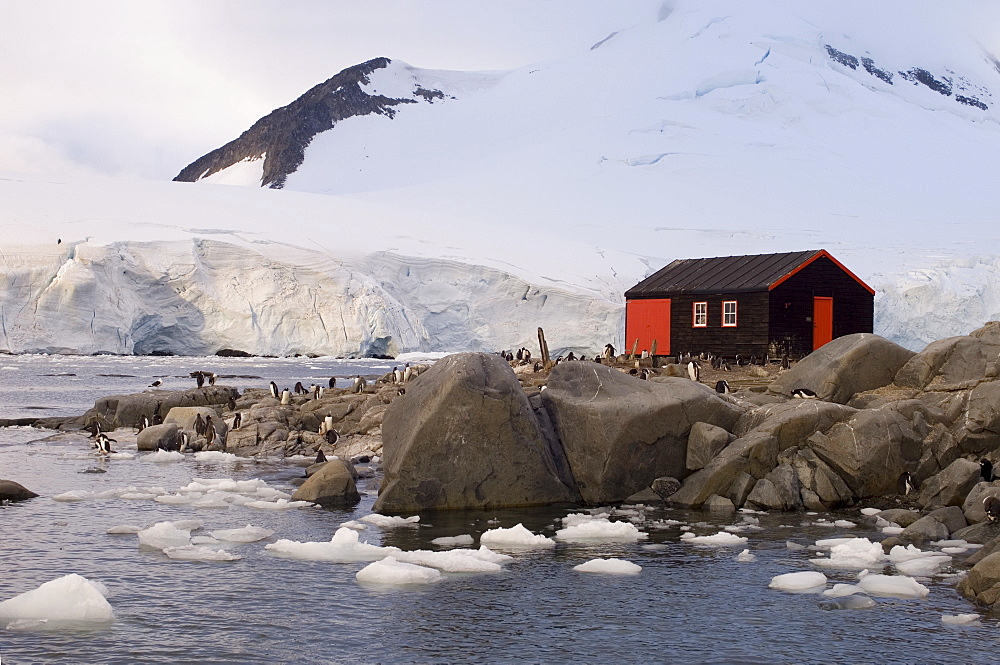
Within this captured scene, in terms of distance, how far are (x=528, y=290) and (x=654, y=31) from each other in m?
60.1

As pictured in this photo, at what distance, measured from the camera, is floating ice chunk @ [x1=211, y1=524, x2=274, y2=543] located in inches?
387

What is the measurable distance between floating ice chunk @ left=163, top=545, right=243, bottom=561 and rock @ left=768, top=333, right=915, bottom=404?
9.87 m

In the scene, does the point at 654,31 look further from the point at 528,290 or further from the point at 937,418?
the point at 937,418

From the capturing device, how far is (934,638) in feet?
22.6

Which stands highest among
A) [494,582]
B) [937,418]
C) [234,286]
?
[234,286]

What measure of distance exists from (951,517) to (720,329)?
1499cm

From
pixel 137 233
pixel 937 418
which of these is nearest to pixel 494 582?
pixel 937 418

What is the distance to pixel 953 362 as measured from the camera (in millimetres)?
14961

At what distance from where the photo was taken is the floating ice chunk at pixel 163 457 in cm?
1641

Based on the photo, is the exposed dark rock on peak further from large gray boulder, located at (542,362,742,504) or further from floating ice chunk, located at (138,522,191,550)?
floating ice chunk, located at (138,522,191,550)

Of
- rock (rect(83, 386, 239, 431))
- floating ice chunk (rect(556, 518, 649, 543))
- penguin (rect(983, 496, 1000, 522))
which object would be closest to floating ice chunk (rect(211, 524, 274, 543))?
floating ice chunk (rect(556, 518, 649, 543))

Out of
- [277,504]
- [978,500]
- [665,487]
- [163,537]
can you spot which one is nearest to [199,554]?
[163,537]

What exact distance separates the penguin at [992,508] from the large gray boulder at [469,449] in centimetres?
469

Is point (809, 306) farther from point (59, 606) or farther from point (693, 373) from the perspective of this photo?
point (59, 606)
